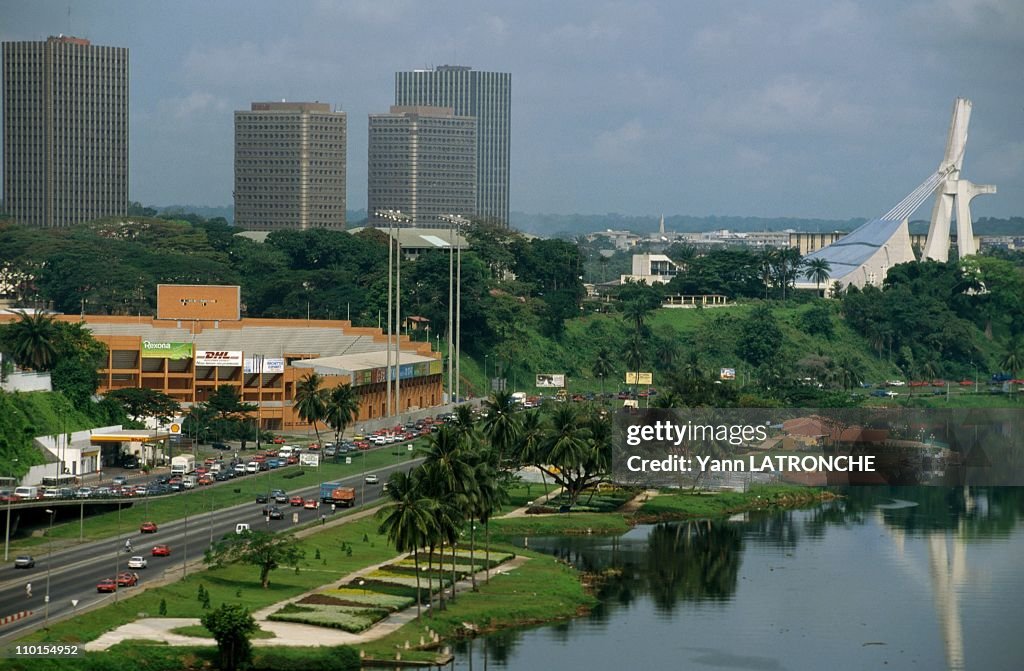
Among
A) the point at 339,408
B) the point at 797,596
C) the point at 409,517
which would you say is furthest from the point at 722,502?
the point at 409,517

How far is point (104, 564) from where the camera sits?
288 feet

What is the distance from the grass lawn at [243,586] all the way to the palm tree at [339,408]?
26784 mm

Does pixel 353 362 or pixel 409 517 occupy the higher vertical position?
pixel 353 362

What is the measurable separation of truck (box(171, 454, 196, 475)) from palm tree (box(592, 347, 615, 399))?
5854 centimetres

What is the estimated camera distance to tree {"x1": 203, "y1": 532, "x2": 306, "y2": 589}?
280 ft

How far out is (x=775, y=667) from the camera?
76438 mm

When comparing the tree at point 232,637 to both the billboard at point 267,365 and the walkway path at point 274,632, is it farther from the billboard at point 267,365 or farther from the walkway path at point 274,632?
the billboard at point 267,365

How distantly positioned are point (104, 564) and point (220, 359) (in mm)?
55563

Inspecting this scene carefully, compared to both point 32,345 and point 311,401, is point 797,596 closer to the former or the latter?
point 311,401

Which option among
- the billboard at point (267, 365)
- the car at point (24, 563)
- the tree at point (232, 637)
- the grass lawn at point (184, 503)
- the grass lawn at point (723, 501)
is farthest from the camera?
the billboard at point (267, 365)

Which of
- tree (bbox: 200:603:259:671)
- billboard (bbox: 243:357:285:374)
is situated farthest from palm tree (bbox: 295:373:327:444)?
tree (bbox: 200:603:259:671)

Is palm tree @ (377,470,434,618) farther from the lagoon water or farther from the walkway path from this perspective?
the lagoon water

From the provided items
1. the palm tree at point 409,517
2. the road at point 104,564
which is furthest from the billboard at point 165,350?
the palm tree at point 409,517

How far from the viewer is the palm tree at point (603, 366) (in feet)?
578
